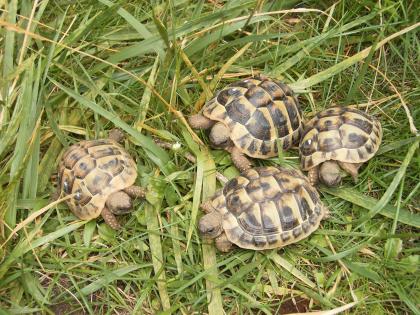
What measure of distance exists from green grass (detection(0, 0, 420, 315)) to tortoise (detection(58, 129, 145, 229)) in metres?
0.13

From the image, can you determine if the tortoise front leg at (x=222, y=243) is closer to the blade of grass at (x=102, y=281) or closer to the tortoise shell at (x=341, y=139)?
the blade of grass at (x=102, y=281)

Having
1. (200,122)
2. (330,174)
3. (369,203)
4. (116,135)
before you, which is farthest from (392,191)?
(116,135)

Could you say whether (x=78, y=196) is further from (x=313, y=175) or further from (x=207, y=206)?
(x=313, y=175)

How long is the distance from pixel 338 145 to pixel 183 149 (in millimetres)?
1136

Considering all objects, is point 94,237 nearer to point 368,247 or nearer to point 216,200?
point 216,200

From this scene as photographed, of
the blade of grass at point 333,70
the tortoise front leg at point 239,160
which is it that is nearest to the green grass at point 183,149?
the blade of grass at point 333,70

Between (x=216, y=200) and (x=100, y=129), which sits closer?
(x=216, y=200)

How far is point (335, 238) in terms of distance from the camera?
371 cm

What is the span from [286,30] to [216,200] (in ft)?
5.41

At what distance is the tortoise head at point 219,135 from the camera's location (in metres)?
3.80

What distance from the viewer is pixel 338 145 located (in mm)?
3762

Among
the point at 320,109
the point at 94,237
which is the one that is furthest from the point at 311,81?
the point at 94,237

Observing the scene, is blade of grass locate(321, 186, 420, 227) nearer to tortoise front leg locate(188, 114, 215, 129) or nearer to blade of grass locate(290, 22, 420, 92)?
blade of grass locate(290, 22, 420, 92)

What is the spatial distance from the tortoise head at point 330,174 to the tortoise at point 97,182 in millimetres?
1305
